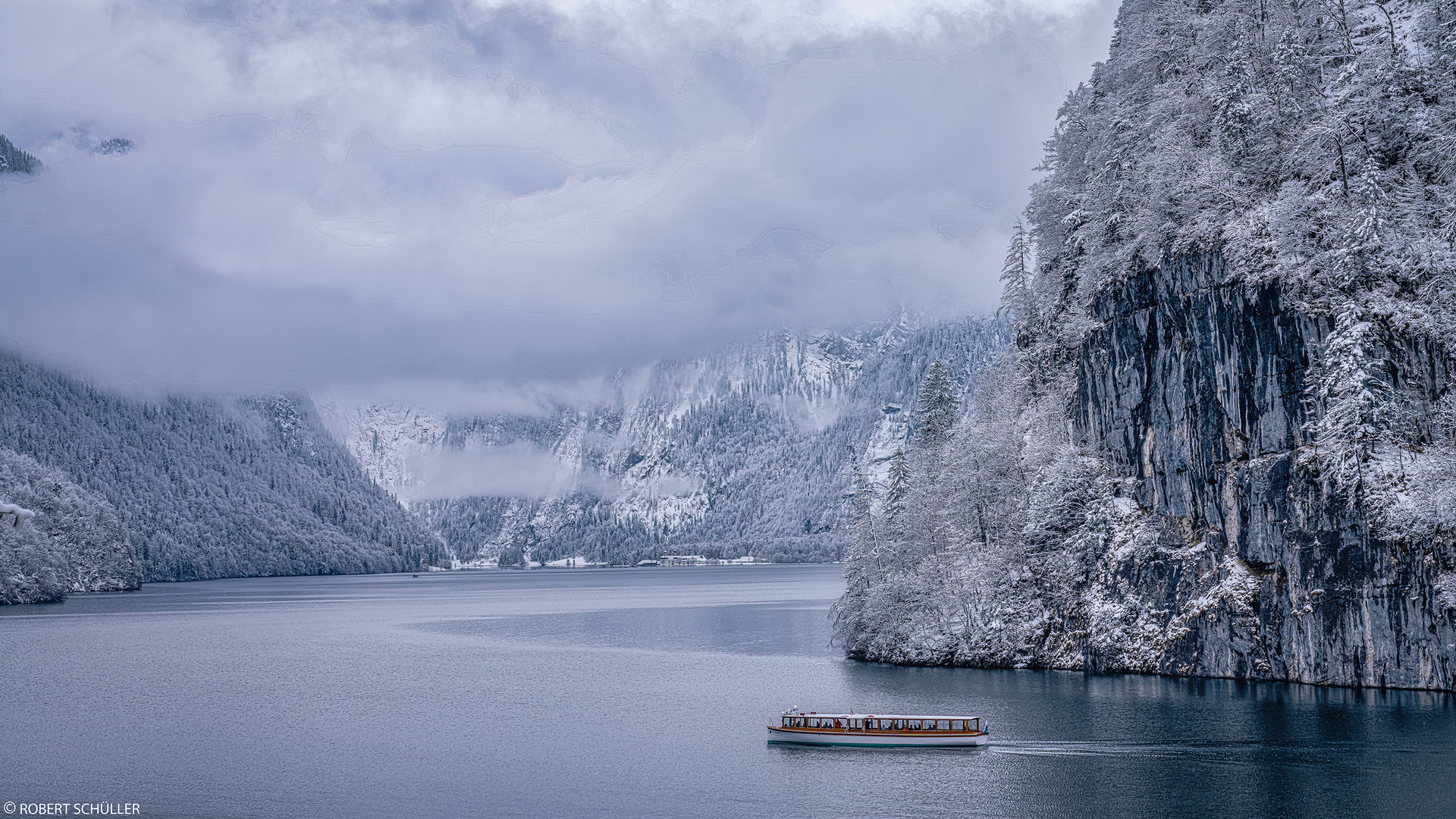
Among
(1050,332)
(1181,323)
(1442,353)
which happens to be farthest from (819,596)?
(1442,353)

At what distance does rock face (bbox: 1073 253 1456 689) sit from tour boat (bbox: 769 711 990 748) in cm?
1960

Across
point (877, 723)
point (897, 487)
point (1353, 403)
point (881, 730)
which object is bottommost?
point (881, 730)

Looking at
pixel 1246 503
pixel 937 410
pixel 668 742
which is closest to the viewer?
pixel 668 742

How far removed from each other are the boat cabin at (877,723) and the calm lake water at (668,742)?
1.23 meters

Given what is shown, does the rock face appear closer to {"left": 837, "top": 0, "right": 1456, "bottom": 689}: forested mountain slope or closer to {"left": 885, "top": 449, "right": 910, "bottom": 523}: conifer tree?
{"left": 837, "top": 0, "right": 1456, "bottom": 689}: forested mountain slope

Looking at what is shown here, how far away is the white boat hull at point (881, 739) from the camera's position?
5253cm

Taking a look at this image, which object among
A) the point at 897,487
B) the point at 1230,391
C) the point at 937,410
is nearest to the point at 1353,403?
the point at 1230,391

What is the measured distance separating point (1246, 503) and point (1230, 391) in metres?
7.01

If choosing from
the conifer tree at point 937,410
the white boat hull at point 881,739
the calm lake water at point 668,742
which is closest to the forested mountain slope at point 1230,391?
the calm lake water at point 668,742

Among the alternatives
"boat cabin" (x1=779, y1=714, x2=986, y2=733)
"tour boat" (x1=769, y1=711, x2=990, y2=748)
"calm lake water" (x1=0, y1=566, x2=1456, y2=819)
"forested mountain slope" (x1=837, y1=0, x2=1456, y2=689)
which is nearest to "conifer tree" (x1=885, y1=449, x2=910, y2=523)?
"forested mountain slope" (x1=837, y1=0, x2=1456, y2=689)

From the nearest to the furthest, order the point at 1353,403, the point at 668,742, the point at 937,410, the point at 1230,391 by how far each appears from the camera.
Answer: the point at 668,742, the point at 1353,403, the point at 1230,391, the point at 937,410

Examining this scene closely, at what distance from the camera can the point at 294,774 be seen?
1965 inches

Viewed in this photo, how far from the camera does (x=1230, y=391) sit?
67250 millimetres

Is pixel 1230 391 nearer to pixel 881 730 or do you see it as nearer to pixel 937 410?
pixel 881 730
